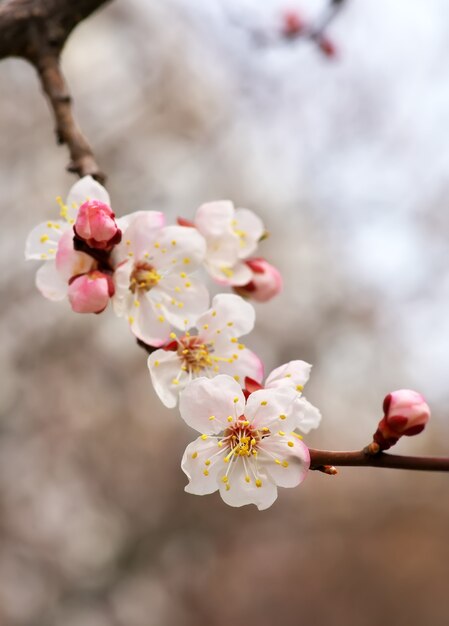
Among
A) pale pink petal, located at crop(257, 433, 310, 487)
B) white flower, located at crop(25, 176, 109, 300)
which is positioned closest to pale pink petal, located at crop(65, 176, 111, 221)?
white flower, located at crop(25, 176, 109, 300)

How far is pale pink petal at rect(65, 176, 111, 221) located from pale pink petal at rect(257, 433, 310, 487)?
32 centimetres

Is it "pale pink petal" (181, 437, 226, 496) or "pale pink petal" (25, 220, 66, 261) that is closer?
"pale pink petal" (181, 437, 226, 496)

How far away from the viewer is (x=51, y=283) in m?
0.74

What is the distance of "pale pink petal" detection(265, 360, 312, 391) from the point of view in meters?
0.64

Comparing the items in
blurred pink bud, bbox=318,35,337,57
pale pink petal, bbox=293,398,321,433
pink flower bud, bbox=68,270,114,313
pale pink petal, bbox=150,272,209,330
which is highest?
blurred pink bud, bbox=318,35,337,57

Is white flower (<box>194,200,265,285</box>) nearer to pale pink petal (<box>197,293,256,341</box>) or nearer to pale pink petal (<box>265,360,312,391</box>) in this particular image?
pale pink petal (<box>197,293,256,341</box>)

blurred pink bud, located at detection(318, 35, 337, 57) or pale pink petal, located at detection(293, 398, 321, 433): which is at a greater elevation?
blurred pink bud, located at detection(318, 35, 337, 57)

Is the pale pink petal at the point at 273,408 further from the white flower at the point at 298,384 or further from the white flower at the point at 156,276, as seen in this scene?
the white flower at the point at 156,276

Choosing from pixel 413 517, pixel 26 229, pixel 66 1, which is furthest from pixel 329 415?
pixel 66 1

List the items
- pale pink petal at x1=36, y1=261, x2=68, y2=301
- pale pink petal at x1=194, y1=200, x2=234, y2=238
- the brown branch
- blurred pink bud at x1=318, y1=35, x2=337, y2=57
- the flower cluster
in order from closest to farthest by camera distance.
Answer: the brown branch → the flower cluster → pale pink petal at x1=36, y1=261, x2=68, y2=301 → pale pink petal at x1=194, y1=200, x2=234, y2=238 → blurred pink bud at x1=318, y1=35, x2=337, y2=57

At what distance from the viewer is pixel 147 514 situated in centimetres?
482

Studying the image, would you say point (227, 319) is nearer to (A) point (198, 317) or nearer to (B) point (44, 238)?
(A) point (198, 317)

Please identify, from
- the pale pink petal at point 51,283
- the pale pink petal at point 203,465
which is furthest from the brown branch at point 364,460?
the pale pink petal at point 51,283

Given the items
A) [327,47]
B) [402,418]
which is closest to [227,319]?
[402,418]
